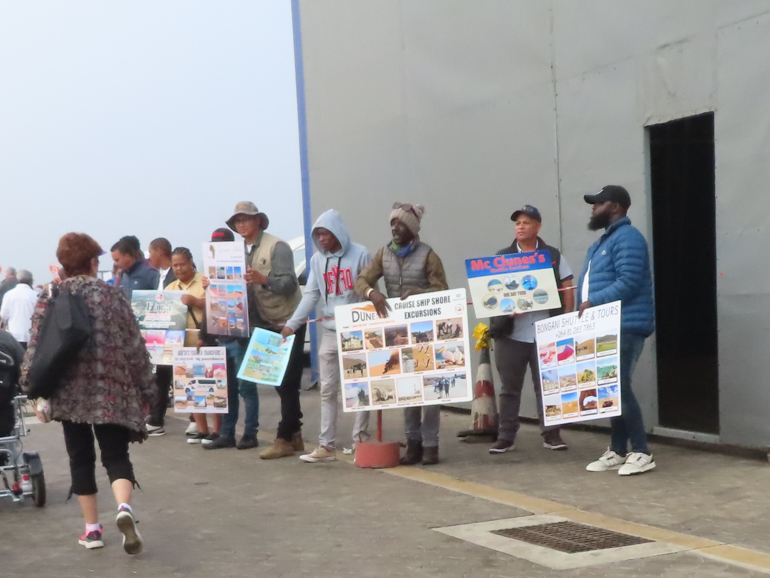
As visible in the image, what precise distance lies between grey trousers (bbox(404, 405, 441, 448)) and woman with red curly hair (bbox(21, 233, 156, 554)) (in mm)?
2546

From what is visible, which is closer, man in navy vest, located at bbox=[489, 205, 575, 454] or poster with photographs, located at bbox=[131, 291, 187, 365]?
man in navy vest, located at bbox=[489, 205, 575, 454]

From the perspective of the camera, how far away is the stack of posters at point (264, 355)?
8.71m

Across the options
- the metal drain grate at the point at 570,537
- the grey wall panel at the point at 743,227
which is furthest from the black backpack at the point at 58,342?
the grey wall panel at the point at 743,227

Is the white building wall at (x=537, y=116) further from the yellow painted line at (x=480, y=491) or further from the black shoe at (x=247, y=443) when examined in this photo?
the black shoe at (x=247, y=443)

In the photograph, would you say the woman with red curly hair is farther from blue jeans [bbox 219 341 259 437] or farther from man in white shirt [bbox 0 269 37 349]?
man in white shirt [bbox 0 269 37 349]

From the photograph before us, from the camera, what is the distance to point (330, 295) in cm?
850

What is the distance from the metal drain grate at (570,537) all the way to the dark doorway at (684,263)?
8.65 ft

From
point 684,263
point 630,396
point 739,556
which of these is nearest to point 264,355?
point 630,396

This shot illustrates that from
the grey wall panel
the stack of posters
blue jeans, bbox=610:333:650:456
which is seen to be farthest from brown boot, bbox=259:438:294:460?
the grey wall panel

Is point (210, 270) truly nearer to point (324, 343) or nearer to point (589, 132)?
point (324, 343)

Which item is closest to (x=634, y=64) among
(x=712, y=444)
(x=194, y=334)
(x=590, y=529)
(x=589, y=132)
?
(x=589, y=132)

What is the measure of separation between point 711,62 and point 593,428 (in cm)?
325

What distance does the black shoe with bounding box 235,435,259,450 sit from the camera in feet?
31.1

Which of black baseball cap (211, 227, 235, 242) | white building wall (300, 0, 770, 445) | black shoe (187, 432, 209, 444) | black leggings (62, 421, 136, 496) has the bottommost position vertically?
black shoe (187, 432, 209, 444)
